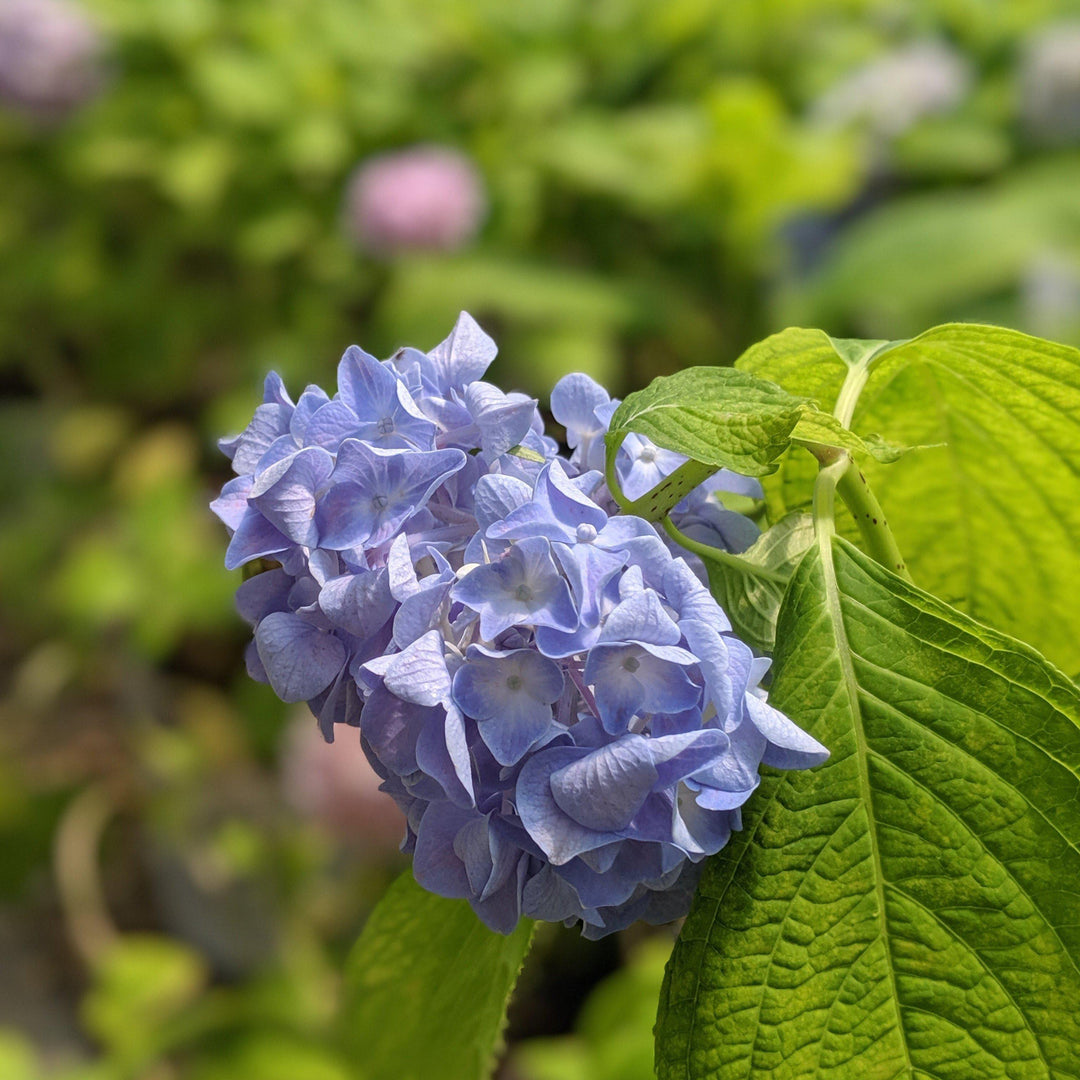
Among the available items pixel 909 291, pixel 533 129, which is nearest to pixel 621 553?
pixel 909 291

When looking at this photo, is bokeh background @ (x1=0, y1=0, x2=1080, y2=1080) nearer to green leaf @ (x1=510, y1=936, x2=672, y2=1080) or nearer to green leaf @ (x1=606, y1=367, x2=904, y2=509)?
green leaf @ (x1=510, y1=936, x2=672, y2=1080)

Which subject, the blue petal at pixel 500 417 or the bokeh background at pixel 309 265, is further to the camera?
the bokeh background at pixel 309 265

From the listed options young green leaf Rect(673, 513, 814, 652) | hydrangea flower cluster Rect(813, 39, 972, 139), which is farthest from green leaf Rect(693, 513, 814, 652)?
hydrangea flower cluster Rect(813, 39, 972, 139)

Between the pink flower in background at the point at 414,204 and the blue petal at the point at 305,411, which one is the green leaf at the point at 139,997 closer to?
the pink flower in background at the point at 414,204

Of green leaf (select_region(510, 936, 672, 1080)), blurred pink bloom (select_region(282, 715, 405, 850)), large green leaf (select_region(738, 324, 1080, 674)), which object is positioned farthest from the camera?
blurred pink bloom (select_region(282, 715, 405, 850))

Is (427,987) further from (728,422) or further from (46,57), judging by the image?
(46,57)

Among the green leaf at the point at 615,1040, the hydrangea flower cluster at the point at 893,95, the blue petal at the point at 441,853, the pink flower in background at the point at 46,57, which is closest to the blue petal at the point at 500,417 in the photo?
the blue petal at the point at 441,853
